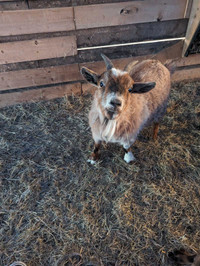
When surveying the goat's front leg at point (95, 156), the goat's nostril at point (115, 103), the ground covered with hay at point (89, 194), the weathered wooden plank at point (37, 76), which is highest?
the goat's nostril at point (115, 103)

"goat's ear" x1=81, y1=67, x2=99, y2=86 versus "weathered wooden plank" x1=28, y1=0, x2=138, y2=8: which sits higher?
"weathered wooden plank" x1=28, y1=0, x2=138, y2=8

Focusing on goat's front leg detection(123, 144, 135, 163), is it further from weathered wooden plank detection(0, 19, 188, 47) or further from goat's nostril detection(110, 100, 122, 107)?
weathered wooden plank detection(0, 19, 188, 47)

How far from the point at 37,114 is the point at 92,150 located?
1.34 m

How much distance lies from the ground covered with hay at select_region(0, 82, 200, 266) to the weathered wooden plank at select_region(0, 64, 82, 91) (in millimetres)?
480

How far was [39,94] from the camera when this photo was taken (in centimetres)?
398

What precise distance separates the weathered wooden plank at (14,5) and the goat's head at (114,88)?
168 centimetres

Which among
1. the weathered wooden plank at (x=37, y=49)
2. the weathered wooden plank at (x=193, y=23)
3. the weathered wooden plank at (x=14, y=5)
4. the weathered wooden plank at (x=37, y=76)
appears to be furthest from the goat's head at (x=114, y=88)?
the weathered wooden plank at (x=193, y=23)

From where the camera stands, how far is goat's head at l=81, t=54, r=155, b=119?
215 cm

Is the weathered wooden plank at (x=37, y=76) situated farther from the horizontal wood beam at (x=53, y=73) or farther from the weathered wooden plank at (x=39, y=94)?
the weathered wooden plank at (x=39, y=94)

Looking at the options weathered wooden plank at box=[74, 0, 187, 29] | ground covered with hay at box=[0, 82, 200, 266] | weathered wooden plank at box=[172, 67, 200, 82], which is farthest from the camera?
weathered wooden plank at box=[172, 67, 200, 82]

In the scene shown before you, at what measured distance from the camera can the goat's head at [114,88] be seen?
215cm

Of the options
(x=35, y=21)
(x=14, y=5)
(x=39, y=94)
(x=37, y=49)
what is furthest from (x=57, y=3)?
(x=39, y=94)

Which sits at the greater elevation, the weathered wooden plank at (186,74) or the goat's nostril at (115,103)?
the goat's nostril at (115,103)

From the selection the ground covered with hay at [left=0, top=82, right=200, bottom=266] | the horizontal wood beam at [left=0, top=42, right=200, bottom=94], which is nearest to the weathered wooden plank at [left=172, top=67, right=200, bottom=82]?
the horizontal wood beam at [left=0, top=42, right=200, bottom=94]
